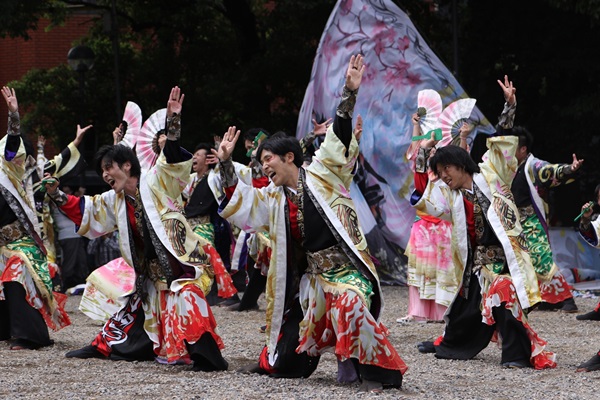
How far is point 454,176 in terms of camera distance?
6926mm

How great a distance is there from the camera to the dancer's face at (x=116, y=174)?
687 centimetres

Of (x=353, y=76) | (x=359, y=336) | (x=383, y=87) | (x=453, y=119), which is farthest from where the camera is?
(x=383, y=87)

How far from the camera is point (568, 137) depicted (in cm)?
1391

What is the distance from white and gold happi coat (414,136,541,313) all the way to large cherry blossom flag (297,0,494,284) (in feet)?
18.0

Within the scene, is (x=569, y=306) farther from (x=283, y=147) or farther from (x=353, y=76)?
(x=353, y=76)

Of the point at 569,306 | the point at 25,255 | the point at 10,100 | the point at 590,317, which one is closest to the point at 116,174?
the point at 10,100

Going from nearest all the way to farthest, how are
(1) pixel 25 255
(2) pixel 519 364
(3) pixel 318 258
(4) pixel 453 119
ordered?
(3) pixel 318 258, (2) pixel 519 364, (1) pixel 25 255, (4) pixel 453 119

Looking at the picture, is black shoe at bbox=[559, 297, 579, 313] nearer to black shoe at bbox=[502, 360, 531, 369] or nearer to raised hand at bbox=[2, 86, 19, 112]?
black shoe at bbox=[502, 360, 531, 369]

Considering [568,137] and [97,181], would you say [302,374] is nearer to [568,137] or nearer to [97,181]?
[568,137]

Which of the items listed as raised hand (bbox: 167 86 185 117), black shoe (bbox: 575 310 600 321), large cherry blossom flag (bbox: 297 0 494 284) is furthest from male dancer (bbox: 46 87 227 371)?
large cherry blossom flag (bbox: 297 0 494 284)

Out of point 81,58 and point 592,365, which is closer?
point 592,365

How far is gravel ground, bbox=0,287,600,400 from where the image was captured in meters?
5.77

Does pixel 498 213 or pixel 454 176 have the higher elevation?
pixel 454 176

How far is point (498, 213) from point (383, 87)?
251 inches
